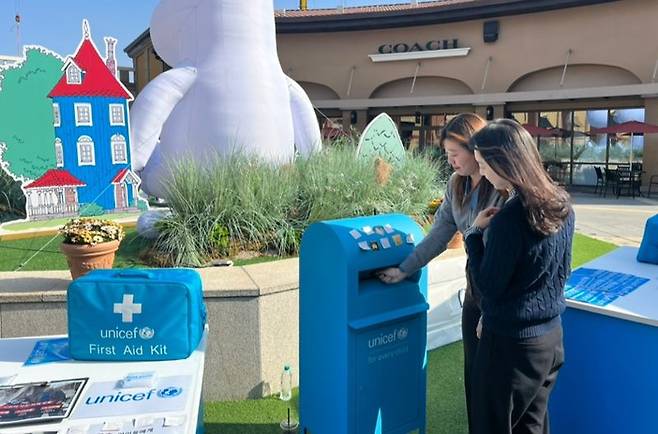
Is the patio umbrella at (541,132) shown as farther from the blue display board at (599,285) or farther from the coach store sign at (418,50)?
the blue display board at (599,285)

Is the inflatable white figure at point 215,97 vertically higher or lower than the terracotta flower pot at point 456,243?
higher

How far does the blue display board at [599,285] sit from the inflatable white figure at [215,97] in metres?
4.10

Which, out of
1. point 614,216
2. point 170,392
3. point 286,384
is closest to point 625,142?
point 614,216

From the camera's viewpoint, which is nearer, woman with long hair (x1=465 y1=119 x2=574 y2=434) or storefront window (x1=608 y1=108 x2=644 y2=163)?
woman with long hair (x1=465 y1=119 x2=574 y2=434)

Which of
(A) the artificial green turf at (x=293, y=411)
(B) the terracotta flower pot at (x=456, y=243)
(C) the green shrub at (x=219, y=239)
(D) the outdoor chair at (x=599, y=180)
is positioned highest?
(C) the green shrub at (x=219, y=239)

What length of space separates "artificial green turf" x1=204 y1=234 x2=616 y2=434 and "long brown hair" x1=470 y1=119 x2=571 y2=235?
1.67m

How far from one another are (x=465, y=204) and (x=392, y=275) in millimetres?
482

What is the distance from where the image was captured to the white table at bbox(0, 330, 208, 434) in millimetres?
1684

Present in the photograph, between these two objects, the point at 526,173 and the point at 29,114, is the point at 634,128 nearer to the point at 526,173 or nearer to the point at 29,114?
the point at 29,114

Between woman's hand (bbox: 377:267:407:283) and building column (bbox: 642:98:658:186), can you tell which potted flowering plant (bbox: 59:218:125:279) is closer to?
woman's hand (bbox: 377:267:407:283)

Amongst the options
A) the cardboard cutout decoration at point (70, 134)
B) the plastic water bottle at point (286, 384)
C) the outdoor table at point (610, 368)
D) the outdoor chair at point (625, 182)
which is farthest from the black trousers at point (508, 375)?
the outdoor chair at point (625, 182)

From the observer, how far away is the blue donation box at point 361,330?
238cm

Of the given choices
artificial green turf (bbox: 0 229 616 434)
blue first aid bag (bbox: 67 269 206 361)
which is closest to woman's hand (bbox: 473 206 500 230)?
artificial green turf (bbox: 0 229 616 434)

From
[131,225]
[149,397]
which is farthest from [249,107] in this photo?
[149,397]
